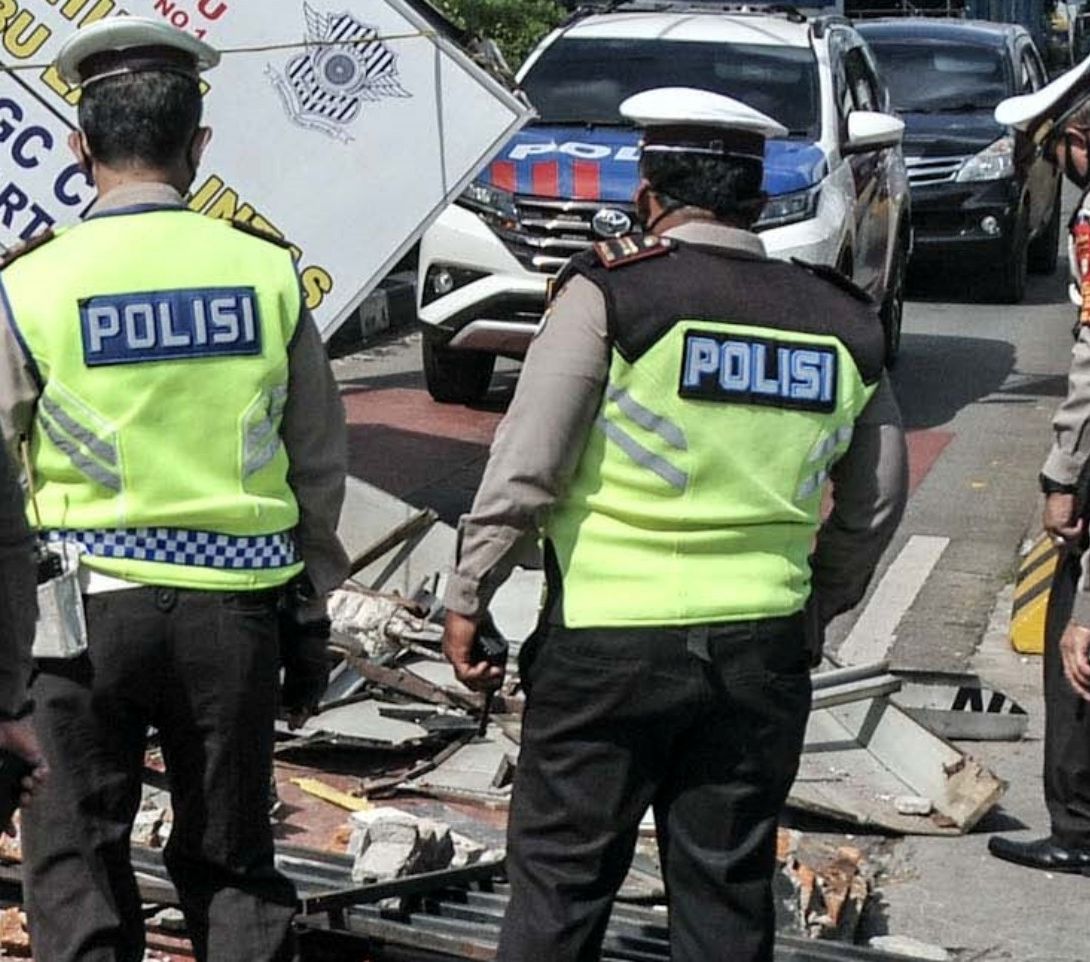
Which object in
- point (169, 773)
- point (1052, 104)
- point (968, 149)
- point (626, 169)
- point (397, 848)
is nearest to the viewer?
point (169, 773)

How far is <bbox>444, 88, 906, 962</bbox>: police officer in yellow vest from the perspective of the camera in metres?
3.82

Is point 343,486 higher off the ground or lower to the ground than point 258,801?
higher

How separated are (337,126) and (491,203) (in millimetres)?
3656

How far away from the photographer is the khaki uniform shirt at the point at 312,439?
3.98 meters

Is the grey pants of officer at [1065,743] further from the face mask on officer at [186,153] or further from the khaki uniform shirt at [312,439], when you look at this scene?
the face mask on officer at [186,153]

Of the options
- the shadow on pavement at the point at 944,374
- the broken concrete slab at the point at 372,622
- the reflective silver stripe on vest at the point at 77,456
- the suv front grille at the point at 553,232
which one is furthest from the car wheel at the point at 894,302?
the reflective silver stripe on vest at the point at 77,456

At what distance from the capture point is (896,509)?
4.17 meters

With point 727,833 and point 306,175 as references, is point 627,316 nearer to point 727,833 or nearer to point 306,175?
point 727,833

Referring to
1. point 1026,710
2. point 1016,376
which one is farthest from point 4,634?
point 1016,376

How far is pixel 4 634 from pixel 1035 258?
17548 millimetres

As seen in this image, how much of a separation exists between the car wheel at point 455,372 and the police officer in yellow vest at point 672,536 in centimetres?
822

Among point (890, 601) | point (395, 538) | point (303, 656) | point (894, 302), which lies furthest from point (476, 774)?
point (894, 302)

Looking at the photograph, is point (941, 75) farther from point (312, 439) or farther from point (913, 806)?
point (312, 439)

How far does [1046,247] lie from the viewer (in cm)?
1958
